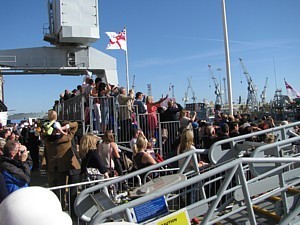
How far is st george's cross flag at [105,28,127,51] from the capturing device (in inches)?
902

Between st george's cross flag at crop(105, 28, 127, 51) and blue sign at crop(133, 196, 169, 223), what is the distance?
796 inches

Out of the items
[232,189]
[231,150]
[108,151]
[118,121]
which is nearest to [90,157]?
[108,151]

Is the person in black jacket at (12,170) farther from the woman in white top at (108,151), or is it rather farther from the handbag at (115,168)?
the handbag at (115,168)

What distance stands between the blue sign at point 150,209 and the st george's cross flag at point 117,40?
20.2m

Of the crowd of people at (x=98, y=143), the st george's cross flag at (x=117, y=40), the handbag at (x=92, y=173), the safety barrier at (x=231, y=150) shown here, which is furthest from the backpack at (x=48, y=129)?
the st george's cross flag at (x=117, y=40)

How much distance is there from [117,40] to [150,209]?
68.3 ft

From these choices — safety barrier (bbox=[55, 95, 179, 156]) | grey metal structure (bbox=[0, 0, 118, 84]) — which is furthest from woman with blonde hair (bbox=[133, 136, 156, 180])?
grey metal structure (bbox=[0, 0, 118, 84])

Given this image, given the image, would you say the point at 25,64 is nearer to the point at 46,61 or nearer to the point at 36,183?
the point at 46,61

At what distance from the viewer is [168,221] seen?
10.0 feet

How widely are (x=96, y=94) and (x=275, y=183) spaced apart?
24.8 ft

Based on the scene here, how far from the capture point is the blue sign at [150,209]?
3223mm

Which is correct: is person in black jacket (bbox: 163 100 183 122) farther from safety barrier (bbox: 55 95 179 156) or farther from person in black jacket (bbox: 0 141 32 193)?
person in black jacket (bbox: 0 141 32 193)

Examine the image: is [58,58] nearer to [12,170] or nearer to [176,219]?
[12,170]

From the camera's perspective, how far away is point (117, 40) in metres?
23.1
